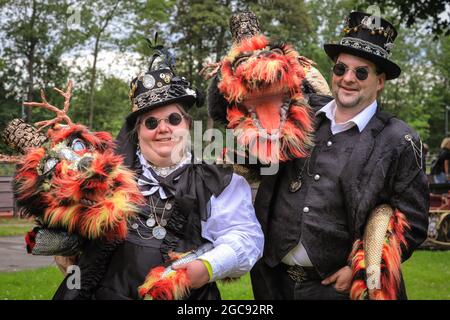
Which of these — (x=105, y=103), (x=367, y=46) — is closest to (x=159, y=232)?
(x=367, y=46)

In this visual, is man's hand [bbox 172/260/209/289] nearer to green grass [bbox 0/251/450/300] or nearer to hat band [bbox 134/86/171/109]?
hat band [bbox 134/86/171/109]

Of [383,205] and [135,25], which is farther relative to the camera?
[135,25]

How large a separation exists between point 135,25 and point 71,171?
13306 mm

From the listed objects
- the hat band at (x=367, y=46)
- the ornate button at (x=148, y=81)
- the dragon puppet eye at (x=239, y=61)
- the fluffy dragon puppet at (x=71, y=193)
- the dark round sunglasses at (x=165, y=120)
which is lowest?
the fluffy dragon puppet at (x=71, y=193)

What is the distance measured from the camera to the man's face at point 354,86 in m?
3.26

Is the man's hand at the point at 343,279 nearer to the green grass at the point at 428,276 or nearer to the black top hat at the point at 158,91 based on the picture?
the black top hat at the point at 158,91

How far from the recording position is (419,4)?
34.2ft

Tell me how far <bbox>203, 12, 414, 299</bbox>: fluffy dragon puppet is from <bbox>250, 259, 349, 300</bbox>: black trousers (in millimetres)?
211

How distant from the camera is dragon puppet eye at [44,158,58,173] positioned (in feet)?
9.53

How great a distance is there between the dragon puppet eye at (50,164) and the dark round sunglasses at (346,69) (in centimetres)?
148

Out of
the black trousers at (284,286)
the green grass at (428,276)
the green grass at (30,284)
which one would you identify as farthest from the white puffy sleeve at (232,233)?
the green grass at (428,276)
